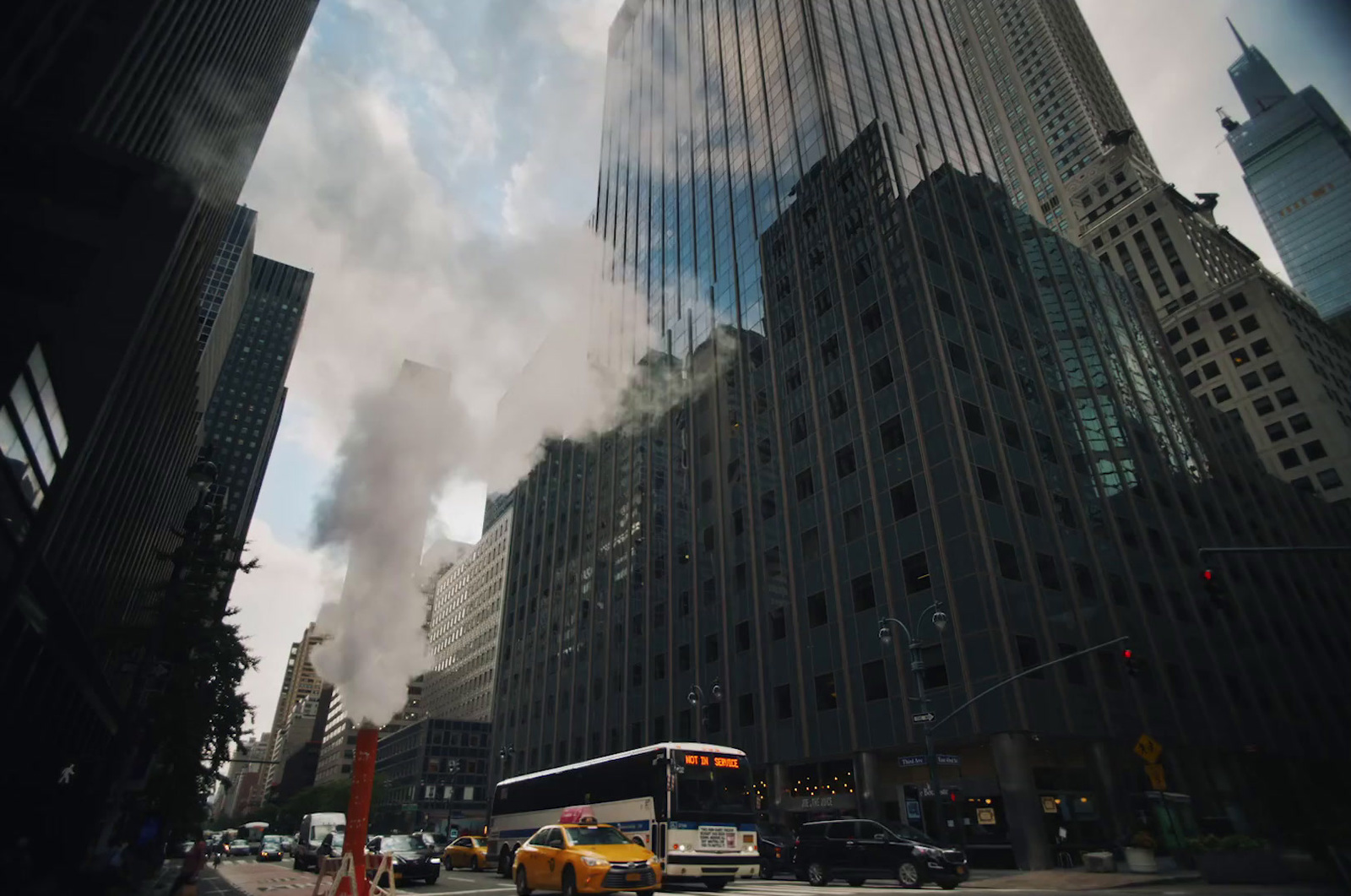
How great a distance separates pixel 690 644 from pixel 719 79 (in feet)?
159

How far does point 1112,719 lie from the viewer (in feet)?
96.6

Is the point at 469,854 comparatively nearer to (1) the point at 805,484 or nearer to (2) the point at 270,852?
(1) the point at 805,484

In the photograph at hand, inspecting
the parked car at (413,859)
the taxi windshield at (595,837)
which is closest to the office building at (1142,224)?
the taxi windshield at (595,837)

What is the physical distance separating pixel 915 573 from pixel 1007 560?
393cm

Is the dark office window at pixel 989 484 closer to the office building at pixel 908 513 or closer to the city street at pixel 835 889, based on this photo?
the office building at pixel 908 513

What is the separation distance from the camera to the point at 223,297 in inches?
4660

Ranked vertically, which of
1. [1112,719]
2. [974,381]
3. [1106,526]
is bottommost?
[1112,719]

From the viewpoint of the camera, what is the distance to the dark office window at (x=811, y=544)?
36.5 meters

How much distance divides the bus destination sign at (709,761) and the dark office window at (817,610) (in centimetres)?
1648

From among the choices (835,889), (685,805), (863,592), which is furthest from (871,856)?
(863,592)

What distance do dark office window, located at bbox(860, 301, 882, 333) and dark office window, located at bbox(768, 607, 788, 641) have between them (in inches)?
638

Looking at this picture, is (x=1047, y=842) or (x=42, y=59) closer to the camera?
(x=42, y=59)

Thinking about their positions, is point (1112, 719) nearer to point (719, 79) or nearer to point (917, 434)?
point (917, 434)

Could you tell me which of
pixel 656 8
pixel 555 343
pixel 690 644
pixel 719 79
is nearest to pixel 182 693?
pixel 690 644
